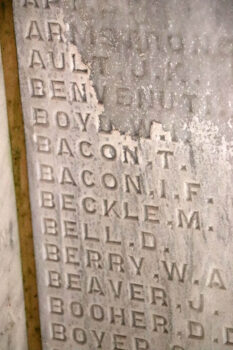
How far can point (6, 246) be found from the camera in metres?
2.80

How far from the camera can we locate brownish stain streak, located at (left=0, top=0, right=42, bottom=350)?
262cm

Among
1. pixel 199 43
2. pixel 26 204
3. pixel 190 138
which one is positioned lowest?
pixel 26 204

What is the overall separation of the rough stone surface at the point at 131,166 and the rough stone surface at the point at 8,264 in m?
0.05

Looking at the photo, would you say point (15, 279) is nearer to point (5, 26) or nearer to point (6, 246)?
point (6, 246)

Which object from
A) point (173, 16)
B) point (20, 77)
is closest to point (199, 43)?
point (173, 16)

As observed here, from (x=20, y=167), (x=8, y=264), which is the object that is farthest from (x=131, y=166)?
(x=8, y=264)

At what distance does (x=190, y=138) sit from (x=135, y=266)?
0.34m

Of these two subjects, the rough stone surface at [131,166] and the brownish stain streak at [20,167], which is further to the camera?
the brownish stain streak at [20,167]

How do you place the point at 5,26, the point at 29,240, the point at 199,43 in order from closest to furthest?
the point at 199,43, the point at 5,26, the point at 29,240

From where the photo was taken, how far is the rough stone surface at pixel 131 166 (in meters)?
2.44

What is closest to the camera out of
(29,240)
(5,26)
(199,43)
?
(199,43)

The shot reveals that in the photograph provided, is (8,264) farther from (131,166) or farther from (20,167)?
(131,166)

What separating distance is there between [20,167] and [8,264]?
0.24m

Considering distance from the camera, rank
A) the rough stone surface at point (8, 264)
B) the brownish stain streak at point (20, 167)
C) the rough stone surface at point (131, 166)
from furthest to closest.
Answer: the rough stone surface at point (8, 264), the brownish stain streak at point (20, 167), the rough stone surface at point (131, 166)
